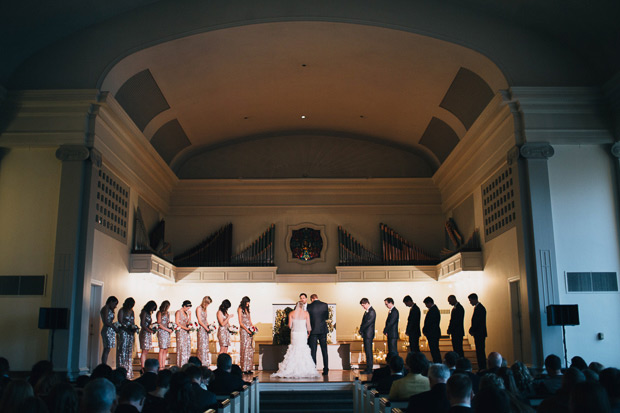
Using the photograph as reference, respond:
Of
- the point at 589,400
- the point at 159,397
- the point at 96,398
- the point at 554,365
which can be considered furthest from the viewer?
the point at 554,365

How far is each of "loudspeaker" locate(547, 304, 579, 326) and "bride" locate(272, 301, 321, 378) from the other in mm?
4241

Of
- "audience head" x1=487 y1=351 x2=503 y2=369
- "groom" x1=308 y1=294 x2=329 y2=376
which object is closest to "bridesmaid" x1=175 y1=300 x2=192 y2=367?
"groom" x1=308 y1=294 x2=329 y2=376

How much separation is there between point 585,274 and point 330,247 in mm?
7034

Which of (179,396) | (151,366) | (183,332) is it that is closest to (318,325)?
(183,332)

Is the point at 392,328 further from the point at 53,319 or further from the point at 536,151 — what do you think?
the point at 53,319

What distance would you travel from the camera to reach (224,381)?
659 centimetres

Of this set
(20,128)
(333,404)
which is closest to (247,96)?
(20,128)

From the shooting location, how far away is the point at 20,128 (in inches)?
394

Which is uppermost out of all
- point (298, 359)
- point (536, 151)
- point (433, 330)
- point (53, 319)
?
point (536, 151)

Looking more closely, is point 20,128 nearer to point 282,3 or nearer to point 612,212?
point 282,3

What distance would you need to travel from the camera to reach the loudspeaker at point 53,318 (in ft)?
28.6

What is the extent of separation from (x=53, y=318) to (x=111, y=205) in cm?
278

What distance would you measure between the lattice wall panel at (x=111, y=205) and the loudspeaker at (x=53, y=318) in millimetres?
1768

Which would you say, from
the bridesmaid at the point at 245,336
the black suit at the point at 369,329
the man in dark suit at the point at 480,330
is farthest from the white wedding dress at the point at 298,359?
the man in dark suit at the point at 480,330
